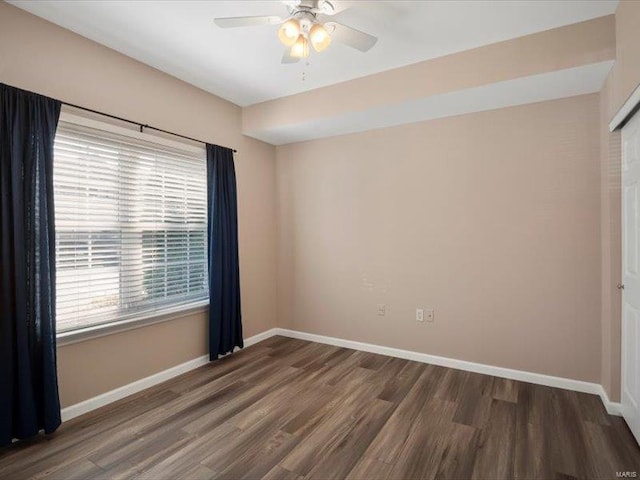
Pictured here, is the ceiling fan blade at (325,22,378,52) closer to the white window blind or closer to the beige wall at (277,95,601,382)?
the beige wall at (277,95,601,382)

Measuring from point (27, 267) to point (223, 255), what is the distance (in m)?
1.60

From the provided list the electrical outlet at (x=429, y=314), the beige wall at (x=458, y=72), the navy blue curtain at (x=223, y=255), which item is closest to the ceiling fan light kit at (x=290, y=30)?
the beige wall at (x=458, y=72)

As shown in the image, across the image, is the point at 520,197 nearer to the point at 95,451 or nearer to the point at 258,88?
the point at 258,88

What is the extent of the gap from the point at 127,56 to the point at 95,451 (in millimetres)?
2846

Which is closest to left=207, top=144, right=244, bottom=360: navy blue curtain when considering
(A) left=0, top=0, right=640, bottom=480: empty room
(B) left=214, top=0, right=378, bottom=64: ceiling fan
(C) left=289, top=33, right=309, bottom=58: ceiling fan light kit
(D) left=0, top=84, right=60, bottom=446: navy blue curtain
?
(A) left=0, top=0, right=640, bottom=480: empty room

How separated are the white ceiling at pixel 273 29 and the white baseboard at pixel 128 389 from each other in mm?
2670

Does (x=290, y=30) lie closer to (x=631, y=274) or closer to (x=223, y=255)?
(x=223, y=255)

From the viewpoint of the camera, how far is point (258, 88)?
3.30m

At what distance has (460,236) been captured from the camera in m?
3.20

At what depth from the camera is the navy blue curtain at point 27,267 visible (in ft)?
6.57

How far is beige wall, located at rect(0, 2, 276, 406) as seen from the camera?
2.20 m

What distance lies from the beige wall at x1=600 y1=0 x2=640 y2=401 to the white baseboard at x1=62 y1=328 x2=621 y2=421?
182 millimetres

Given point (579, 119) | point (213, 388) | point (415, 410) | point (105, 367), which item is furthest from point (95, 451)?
point (579, 119)

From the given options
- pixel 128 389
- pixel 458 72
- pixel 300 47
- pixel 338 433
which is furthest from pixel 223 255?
pixel 458 72
